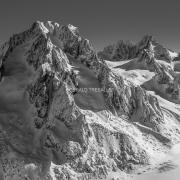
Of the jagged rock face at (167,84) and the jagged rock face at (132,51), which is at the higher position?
the jagged rock face at (132,51)

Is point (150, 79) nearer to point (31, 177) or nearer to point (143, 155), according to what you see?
point (143, 155)

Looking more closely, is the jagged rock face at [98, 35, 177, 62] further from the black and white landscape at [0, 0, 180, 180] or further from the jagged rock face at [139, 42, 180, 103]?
the black and white landscape at [0, 0, 180, 180]

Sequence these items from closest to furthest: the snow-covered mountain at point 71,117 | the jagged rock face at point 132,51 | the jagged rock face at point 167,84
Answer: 1. the snow-covered mountain at point 71,117
2. the jagged rock face at point 167,84
3. the jagged rock face at point 132,51

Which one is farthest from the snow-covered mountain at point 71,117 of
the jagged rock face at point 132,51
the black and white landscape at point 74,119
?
the jagged rock face at point 132,51

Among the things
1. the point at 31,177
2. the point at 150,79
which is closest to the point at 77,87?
the point at 31,177

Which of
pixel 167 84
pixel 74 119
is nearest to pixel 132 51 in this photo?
pixel 167 84

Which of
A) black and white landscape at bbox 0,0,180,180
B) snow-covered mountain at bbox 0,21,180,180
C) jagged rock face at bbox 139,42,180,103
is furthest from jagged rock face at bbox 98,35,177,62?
snow-covered mountain at bbox 0,21,180,180

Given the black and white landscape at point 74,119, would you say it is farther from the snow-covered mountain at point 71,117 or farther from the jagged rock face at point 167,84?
the jagged rock face at point 167,84
